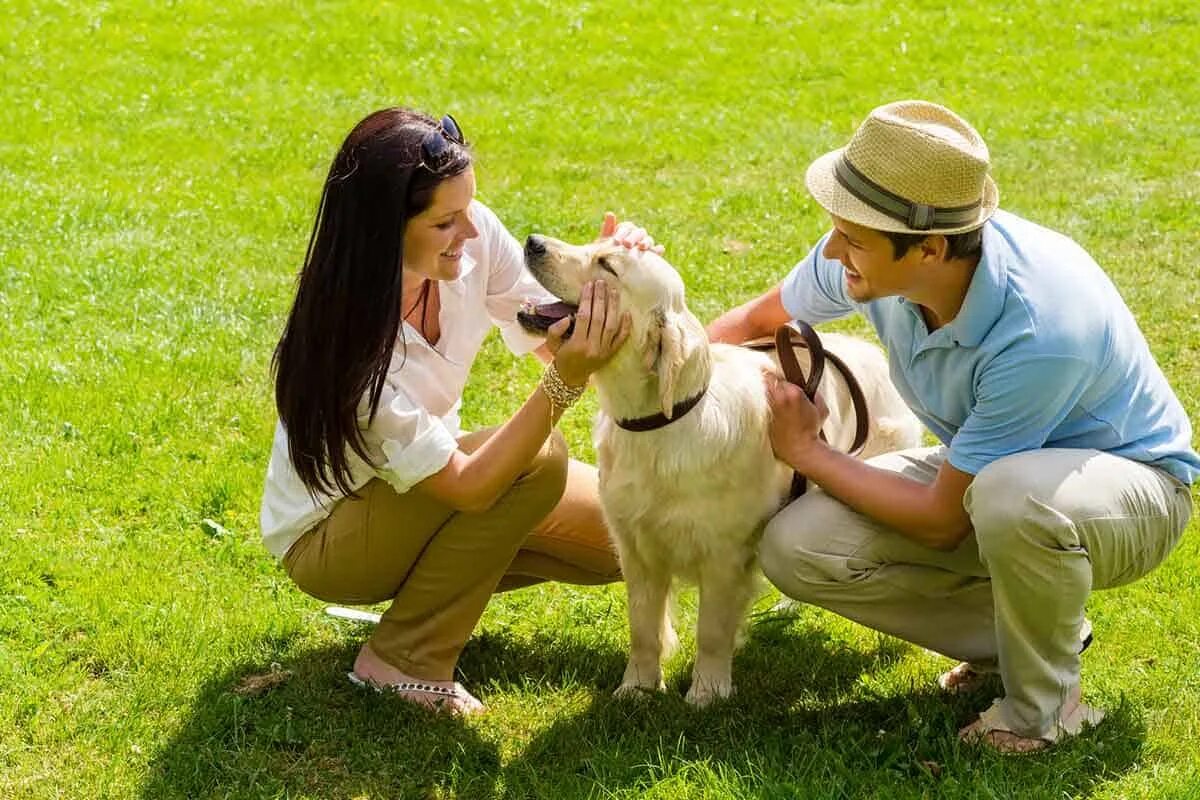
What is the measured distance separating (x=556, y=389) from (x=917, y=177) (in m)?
1.04

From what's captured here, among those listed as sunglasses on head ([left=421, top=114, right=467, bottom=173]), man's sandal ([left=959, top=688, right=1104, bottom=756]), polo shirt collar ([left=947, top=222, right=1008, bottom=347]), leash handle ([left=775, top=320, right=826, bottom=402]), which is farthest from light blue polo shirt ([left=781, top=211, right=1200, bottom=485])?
sunglasses on head ([left=421, top=114, right=467, bottom=173])

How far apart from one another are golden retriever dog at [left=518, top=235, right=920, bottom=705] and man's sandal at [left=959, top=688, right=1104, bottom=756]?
2.42ft

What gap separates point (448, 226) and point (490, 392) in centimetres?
245

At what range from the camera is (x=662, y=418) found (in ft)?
12.4

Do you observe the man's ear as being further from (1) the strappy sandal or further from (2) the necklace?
(1) the strappy sandal

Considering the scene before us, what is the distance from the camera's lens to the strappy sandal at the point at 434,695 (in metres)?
3.90

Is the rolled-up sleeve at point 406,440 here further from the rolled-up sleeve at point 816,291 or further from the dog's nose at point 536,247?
the rolled-up sleeve at point 816,291

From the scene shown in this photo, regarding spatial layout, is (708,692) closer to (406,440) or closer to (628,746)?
(628,746)

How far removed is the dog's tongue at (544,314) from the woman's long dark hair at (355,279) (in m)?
0.35

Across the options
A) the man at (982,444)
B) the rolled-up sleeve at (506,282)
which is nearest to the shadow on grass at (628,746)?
the man at (982,444)

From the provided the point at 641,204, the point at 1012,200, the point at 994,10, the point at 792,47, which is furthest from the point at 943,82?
the point at 641,204

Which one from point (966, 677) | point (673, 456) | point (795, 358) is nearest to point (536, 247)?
point (673, 456)

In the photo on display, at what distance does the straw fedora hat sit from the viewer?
128 inches

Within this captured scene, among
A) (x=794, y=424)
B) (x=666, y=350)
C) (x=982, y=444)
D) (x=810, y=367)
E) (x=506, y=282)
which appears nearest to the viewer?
(x=982, y=444)
